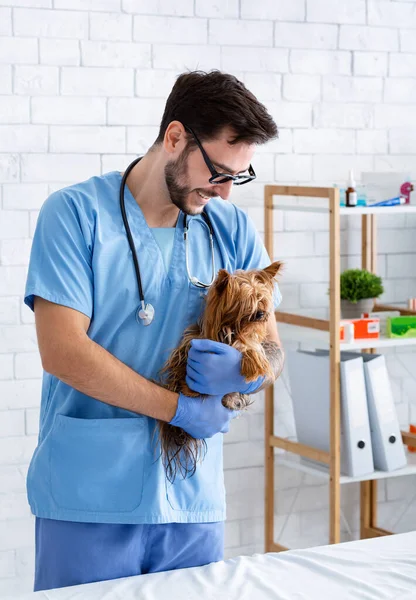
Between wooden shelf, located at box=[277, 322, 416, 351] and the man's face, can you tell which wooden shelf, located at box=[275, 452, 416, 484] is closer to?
wooden shelf, located at box=[277, 322, 416, 351]

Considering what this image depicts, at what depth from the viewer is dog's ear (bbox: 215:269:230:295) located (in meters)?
1.65

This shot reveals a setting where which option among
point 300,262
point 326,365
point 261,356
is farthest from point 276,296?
point 300,262

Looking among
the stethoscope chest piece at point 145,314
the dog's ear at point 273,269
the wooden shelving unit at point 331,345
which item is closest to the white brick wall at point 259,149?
the wooden shelving unit at point 331,345

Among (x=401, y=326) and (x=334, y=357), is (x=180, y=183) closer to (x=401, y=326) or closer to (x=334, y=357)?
(x=334, y=357)

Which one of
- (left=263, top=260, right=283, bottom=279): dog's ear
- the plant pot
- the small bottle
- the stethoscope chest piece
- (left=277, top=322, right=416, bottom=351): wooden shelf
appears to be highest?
the small bottle

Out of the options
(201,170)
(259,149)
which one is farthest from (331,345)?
(201,170)

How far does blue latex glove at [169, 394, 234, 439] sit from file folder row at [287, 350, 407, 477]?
121 cm

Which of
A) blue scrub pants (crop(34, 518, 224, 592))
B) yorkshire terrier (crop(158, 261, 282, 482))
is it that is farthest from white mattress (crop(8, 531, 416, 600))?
yorkshire terrier (crop(158, 261, 282, 482))

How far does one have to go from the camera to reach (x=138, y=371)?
1.76 m

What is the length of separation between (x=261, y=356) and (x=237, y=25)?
1.68m

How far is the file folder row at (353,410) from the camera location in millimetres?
2934

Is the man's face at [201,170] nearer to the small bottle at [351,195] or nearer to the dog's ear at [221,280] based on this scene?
the dog's ear at [221,280]

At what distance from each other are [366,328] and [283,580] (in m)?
1.48

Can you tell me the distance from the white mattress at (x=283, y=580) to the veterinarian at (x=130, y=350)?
10 cm
